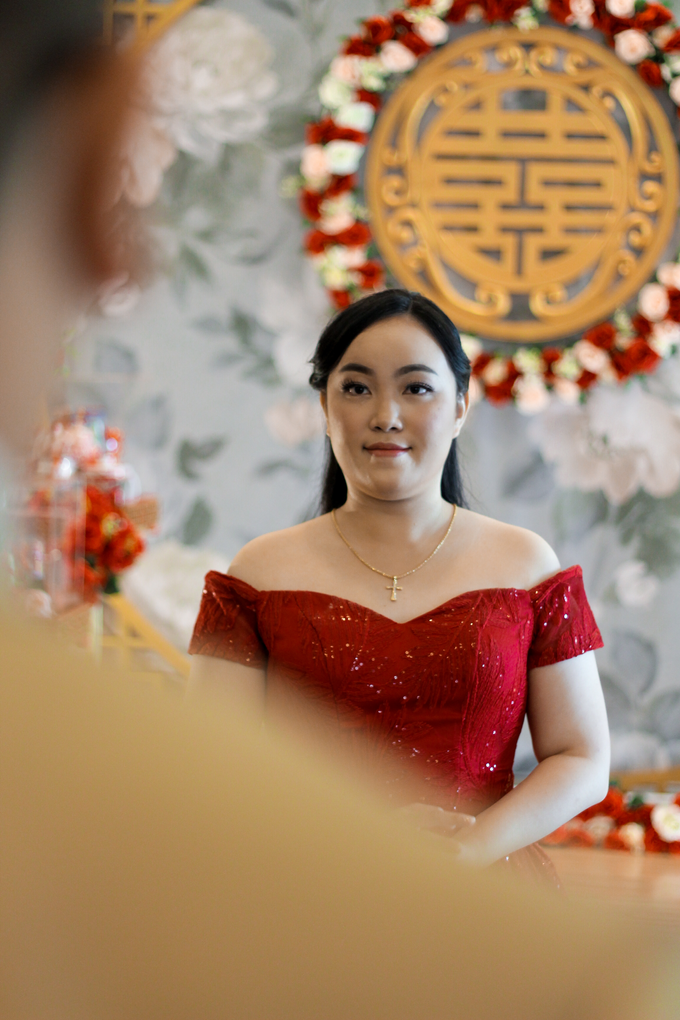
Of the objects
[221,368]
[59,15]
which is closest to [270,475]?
[221,368]

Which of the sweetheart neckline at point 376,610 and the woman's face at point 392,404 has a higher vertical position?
the woman's face at point 392,404

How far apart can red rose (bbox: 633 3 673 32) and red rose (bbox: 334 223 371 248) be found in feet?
3.25

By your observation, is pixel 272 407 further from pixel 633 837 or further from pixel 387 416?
pixel 633 837

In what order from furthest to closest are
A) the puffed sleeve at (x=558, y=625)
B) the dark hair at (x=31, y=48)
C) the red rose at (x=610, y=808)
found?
the red rose at (x=610, y=808) < the puffed sleeve at (x=558, y=625) < the dark hair at (x=31, y=48)

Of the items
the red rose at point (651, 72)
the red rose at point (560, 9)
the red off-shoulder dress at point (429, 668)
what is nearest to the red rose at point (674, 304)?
the red rose at point (651, 72)

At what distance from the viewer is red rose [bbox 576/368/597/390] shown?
280 centimetres

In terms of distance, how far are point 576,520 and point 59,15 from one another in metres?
2.78

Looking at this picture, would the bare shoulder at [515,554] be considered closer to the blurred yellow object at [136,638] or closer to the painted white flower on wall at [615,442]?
the painted white flower on wall at [615,442]

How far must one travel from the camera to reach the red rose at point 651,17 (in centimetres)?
271

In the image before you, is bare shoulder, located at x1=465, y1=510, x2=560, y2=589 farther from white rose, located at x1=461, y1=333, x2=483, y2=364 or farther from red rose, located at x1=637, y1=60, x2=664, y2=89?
red rose, located at x1=637, y1=60, x2=664, y2=89

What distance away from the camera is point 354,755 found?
140 cm

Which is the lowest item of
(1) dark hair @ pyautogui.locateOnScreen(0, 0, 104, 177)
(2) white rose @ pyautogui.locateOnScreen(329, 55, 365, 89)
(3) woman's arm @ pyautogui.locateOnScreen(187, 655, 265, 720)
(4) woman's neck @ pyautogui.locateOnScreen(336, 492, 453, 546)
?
(3) woman's arm @ pyautogui.locateOnScreen(187, 655, 265, 720)

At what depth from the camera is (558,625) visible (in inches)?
57.4

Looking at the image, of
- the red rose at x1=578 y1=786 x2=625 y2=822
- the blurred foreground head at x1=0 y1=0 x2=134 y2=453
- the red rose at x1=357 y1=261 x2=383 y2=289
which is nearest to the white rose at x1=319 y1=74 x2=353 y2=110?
the red rose at x1=357 y1=261 x2=383 y2=289
